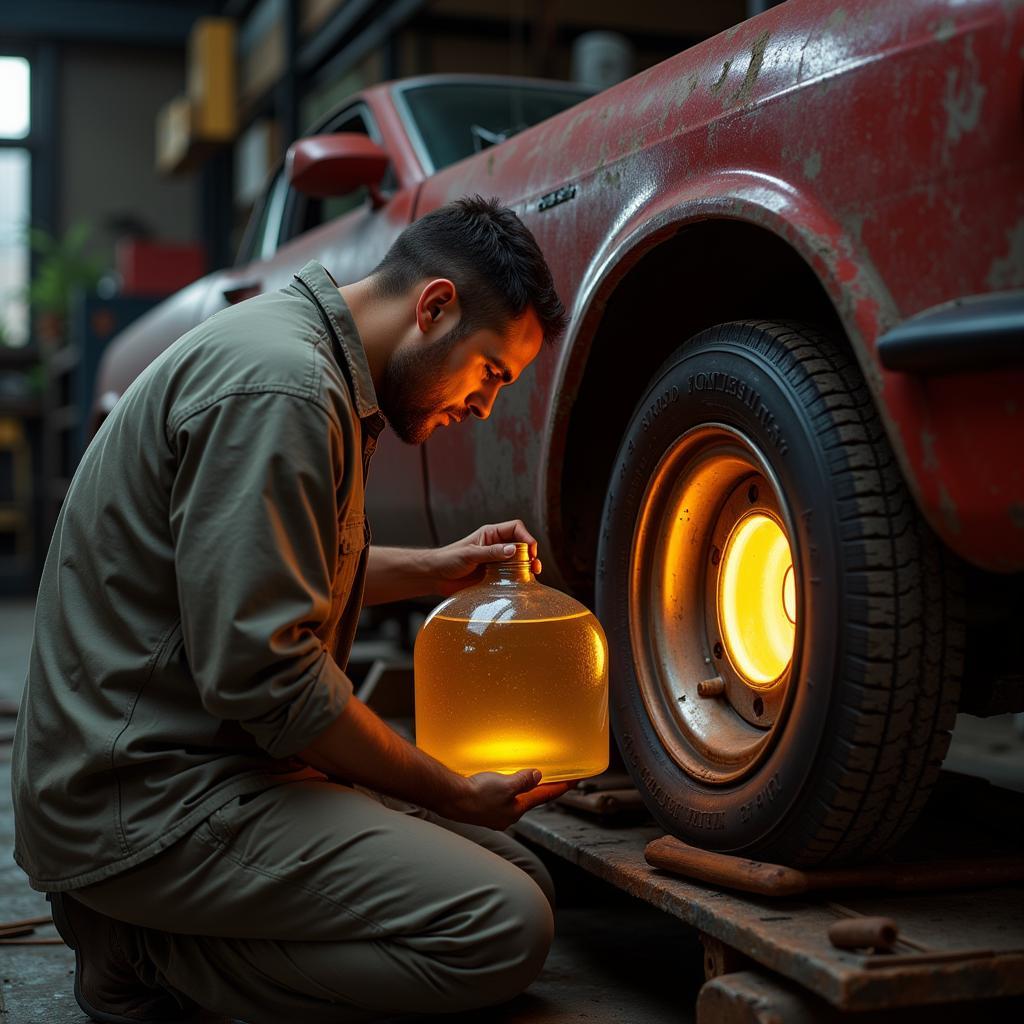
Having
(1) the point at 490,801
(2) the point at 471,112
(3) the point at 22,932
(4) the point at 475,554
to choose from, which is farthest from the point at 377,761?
(2) the point at 471,112

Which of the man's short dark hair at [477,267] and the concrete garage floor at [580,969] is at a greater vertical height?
the man's short dark hair at [477,267]

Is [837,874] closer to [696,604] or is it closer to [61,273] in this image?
[696,604]

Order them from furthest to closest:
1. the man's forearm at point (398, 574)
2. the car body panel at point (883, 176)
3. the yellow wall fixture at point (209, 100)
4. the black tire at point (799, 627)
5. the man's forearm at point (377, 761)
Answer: the yellow wall fixture at point (209, 100), the man's forearm at point (398, 574), the man's forearm at point (377, 761), the black tire at point (799, 627), the car body panel at point (883, 176)

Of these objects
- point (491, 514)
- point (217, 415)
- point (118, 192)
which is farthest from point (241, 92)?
point (217, 415)

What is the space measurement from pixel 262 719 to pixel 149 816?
24cm

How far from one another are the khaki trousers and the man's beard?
0.54m

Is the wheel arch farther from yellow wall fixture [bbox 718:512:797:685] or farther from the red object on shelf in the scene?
the red object on shelf

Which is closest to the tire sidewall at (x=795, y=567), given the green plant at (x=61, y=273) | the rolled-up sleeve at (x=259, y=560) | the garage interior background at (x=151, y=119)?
the rolled-up sleeve at (x=259, y=560)

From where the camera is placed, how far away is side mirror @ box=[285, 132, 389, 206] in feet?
10.1

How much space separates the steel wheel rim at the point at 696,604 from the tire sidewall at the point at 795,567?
0.02m

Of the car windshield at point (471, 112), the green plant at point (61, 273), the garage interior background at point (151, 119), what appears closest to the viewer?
the car windshield at point (471, 112)

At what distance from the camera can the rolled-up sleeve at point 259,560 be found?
5.40 ft

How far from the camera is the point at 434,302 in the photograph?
1.91 m

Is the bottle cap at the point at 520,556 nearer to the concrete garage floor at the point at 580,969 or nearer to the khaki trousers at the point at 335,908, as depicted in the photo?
the khaki trousers at the point at 335,908
